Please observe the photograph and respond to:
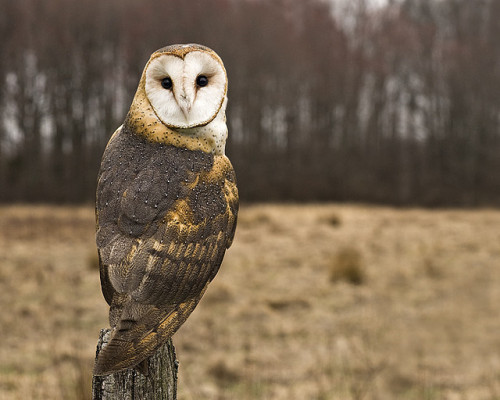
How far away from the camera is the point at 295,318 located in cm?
745

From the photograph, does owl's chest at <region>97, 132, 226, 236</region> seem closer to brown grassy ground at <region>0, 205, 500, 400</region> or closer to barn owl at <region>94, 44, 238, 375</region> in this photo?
barn owl at <region>94, 44, 238, 375</region>

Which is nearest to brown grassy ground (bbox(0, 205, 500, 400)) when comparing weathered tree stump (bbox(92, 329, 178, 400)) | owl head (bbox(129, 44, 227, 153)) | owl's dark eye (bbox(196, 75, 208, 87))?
weathered tree stump (bbox(92, 329, 178, 400))

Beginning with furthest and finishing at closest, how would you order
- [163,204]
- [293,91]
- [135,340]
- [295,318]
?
[293,91], [295,318], [163,204], [135,340]

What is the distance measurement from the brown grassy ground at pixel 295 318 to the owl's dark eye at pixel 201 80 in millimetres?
2419

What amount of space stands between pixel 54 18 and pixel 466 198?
57.6 ft

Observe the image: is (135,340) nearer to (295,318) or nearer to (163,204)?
(163,204)

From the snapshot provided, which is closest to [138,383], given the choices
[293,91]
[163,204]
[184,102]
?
[163,204]

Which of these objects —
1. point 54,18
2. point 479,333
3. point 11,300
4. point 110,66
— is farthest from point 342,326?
point 54,18

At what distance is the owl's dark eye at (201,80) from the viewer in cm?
203

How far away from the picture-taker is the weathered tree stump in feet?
6.48

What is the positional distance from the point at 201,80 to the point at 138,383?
1.16 m

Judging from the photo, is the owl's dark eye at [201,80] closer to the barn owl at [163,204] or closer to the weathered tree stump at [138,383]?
the barn owl at [163,204]

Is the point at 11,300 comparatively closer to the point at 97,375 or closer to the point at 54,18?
the point at 97,375

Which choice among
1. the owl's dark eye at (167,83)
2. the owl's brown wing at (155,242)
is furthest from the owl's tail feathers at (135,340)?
the owl's dark eye at (167,83)
